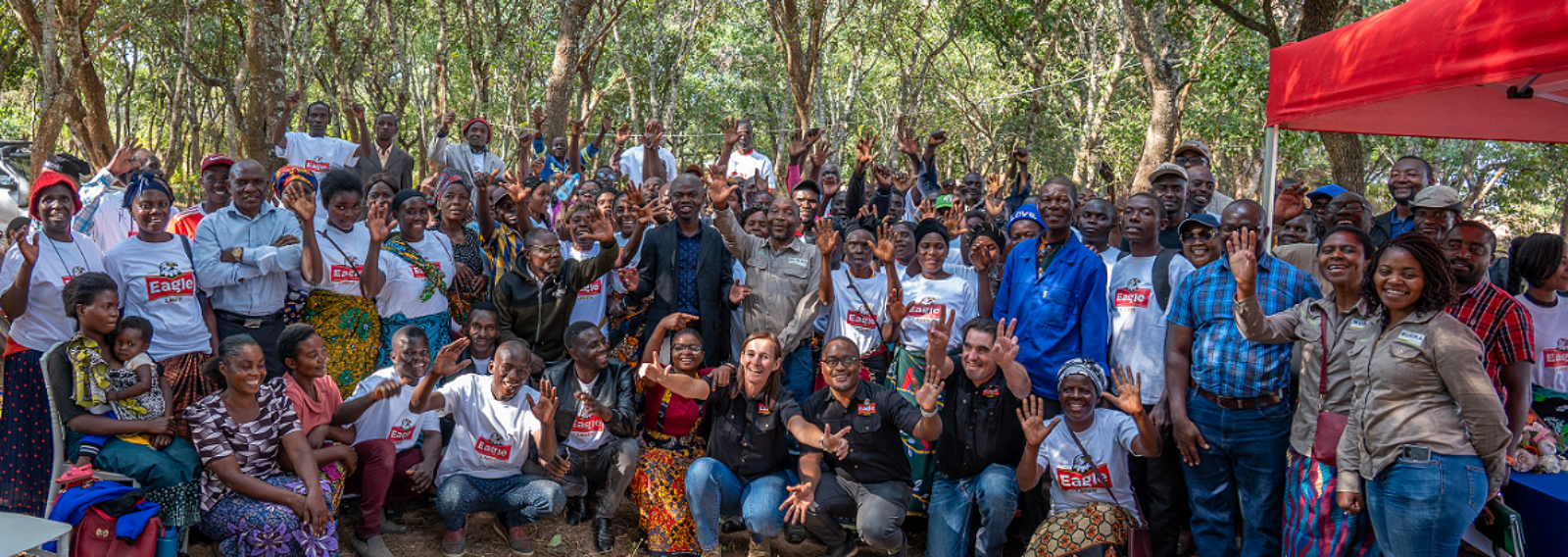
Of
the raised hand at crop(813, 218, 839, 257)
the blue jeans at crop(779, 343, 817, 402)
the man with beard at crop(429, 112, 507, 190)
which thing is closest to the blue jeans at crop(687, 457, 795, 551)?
the blue jeans at crop(779, 343, 817, 402)

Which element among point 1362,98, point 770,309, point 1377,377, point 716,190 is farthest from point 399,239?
point 1362,98

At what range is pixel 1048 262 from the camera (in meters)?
4.74

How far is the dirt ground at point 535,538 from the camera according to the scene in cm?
458

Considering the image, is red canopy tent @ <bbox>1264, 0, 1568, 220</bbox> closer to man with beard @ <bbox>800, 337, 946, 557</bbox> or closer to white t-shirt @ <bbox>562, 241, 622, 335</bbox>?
man with beard @ <bbox>800, 337, 946, 557</bbox>

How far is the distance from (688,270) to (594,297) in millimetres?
600

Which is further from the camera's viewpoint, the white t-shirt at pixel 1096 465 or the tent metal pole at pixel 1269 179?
the tent metal pole at pixel 1269 179

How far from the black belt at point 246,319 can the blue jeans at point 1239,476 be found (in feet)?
14.7

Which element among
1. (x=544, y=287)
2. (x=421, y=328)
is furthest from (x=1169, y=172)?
(x=421, y=328)

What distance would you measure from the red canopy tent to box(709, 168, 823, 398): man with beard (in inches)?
101

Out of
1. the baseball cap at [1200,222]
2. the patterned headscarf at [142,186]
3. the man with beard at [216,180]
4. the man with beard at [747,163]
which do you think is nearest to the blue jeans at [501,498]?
the patterned headscarf at [142,186]

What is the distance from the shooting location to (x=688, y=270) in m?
5.39

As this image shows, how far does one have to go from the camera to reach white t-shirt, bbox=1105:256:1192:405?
4406mm

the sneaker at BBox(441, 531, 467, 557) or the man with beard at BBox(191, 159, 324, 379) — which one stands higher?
the man with beard at BBox(191, 159, 324, 379)

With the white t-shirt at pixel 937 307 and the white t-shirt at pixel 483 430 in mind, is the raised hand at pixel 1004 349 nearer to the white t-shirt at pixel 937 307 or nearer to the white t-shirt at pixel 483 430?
the white t-shirt at pixel 937 307
